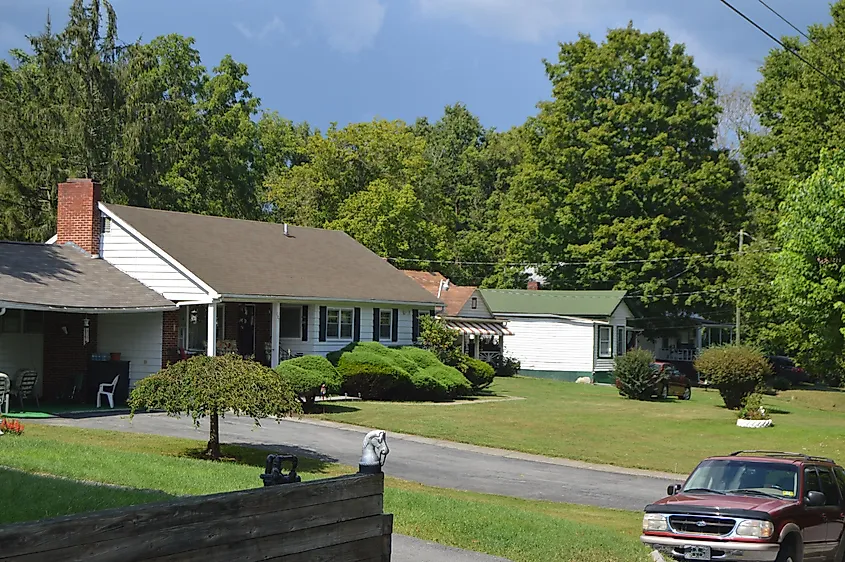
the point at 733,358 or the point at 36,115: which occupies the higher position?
the point at 36,115

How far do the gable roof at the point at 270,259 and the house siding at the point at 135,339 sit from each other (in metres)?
2.12

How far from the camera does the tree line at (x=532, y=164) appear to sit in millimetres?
47406

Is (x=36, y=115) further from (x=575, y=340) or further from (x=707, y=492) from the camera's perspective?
(x=707, y=492)

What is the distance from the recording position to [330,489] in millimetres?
7281

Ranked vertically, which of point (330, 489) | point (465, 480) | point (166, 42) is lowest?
point (465, 480)

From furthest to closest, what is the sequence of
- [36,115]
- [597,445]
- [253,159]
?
[253,159] → [36,115] → [597,445]

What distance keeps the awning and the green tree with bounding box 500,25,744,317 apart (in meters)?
11.7

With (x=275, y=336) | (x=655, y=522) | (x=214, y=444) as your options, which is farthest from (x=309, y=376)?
(x=655, y=522)

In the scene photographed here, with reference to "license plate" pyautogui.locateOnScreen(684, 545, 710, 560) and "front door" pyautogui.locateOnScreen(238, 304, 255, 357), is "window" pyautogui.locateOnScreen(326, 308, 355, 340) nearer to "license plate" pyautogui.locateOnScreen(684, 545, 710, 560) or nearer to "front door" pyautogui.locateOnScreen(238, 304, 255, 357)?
"front door" pyautogui.locateOnScreen(238, 304, 255, 357)

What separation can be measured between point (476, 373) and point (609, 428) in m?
11.2

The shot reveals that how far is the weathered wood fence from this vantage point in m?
5.36

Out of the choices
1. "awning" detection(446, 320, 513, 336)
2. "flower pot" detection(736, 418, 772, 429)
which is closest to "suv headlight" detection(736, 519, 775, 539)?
"flower pot" detection(736, 418, 772, 429)

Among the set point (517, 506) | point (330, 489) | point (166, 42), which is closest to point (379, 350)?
point (517, 506)

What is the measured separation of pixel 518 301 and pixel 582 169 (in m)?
10.8
